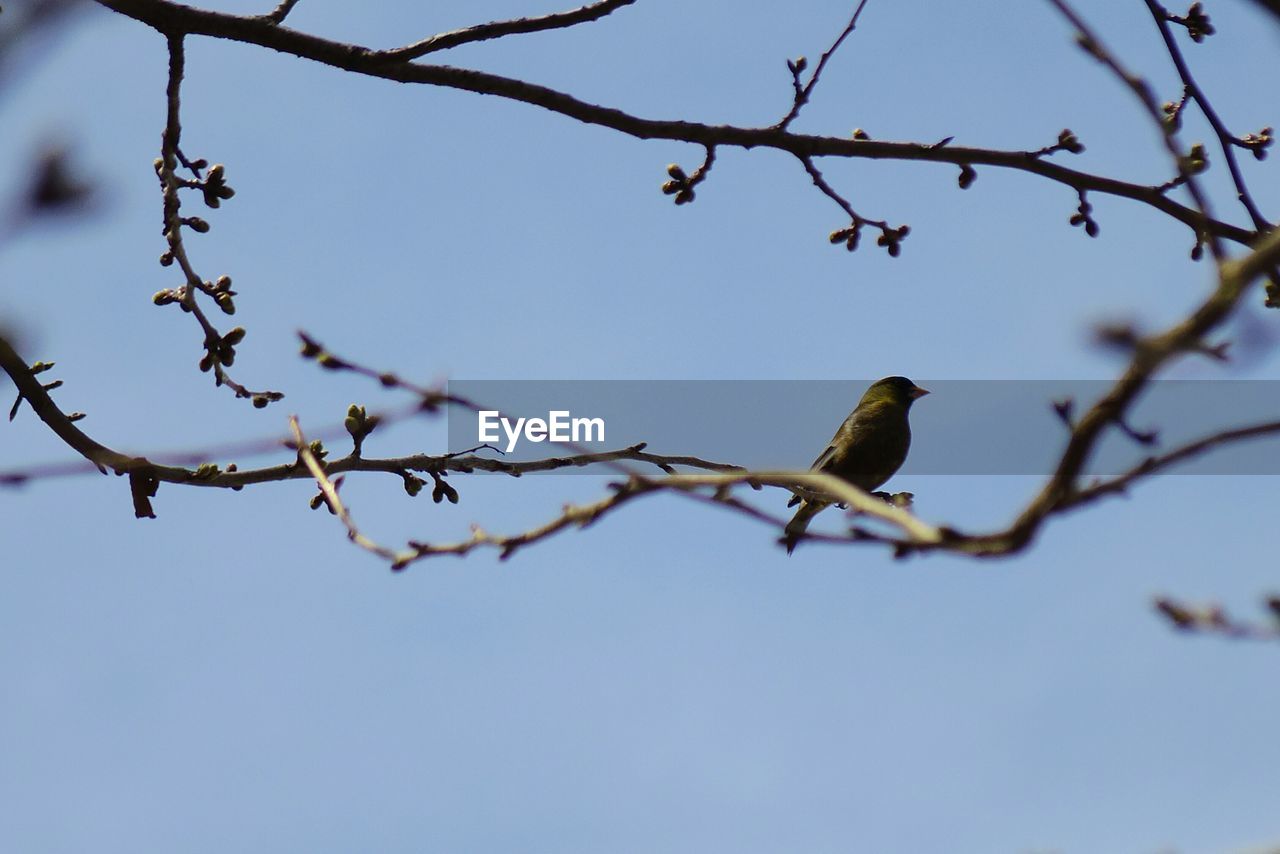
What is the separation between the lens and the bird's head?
8.45 m

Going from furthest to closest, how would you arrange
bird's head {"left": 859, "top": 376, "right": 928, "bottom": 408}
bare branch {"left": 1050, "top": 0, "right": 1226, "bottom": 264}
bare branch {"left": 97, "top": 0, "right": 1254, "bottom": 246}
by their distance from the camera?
bird's head {"left": 859, "top": 376, "right": 928, "bottom": 408}
bare branch {"left": 97, "top": 0, "right": 1254, "bottom": 246}
bare branch {"left": 1050, "top": 0, "right": 1226, "bottom": 264}

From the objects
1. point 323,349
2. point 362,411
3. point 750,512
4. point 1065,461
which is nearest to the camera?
point 1065,461

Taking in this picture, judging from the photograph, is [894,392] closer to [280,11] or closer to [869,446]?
[869,446]

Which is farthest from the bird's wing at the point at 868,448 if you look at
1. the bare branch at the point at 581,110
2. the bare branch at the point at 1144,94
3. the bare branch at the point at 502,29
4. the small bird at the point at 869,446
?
the bare branch at the point at 1144,94

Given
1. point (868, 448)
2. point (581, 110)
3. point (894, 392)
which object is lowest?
point (868, 448)

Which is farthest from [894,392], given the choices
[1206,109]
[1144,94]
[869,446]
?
[1144,94]

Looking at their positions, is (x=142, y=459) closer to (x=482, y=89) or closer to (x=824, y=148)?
(x=482, y=89)

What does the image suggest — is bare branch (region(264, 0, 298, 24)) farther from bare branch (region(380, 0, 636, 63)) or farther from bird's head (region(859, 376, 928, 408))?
bird's head (region(859, 376, 928, 408))

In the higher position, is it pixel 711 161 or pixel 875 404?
pixel 711 161

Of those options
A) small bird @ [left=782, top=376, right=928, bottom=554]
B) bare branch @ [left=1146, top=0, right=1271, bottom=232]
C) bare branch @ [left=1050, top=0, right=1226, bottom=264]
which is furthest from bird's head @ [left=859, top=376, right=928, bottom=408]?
bare branch @ [left=1050, top=0, right=1226, bottom=264]

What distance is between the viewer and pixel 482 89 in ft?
12.7

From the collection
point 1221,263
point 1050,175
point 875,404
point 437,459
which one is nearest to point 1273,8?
point 1221,263

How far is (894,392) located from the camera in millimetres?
8555

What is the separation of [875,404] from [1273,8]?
23.1ft
